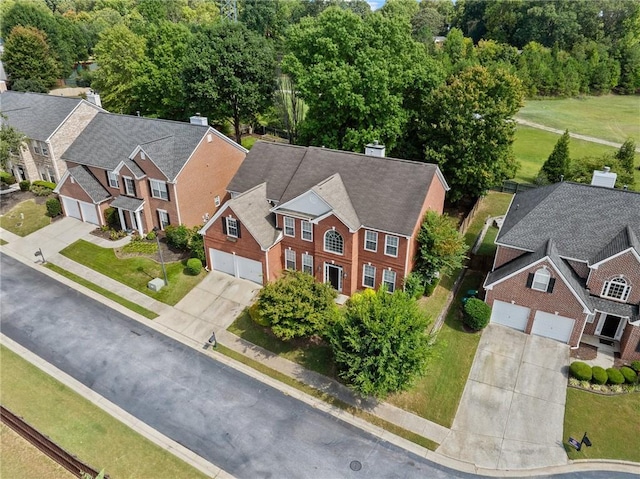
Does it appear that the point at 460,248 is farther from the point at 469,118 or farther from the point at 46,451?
the point at 46,451

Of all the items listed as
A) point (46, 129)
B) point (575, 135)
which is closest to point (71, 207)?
point (46, 129)

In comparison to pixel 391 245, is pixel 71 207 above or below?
below

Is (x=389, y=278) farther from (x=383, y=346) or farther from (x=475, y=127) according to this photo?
(x=475, y=127)

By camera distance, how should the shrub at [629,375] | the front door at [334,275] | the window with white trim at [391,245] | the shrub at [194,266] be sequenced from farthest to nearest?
the shrub at [194,266]
the front door at [334,275]
the window with white trim at [391,245]
the shrub at [629,375]

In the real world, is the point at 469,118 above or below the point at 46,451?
above

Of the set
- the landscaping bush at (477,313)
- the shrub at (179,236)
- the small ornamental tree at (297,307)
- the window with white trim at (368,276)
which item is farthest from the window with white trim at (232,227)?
the landscaping bush at (477,313)

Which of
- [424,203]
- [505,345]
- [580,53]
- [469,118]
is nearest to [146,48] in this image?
[469,118]

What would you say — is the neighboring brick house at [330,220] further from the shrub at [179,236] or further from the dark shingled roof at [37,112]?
the dark shingled roof at [37,112]
